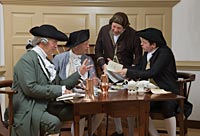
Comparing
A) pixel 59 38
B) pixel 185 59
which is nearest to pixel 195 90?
pixel 185 59

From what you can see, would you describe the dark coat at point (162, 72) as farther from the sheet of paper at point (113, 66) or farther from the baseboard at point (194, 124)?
the baseboard at point (194, 124)

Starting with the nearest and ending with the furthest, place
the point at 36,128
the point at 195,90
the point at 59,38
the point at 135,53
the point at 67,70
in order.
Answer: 1. the point at 36,128
2. the point at 59,38
3. the point at 67,70
4. the point at 135,53
5. the point at 195,90

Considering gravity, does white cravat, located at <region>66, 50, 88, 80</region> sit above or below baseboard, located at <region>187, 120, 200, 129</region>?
above

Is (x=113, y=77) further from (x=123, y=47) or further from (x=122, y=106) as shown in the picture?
(x=122, y=106)

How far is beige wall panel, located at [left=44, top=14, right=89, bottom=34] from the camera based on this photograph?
4.39m

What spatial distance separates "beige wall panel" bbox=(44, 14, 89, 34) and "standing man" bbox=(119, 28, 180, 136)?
4.39 ft

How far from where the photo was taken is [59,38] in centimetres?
278

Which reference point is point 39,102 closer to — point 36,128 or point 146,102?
point 36,128

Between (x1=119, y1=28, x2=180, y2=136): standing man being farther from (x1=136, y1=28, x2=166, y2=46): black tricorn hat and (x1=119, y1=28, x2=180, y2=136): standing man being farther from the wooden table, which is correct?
the wooden table

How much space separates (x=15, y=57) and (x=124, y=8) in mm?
1532

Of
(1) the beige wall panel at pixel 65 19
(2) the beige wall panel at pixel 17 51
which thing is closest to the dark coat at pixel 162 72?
(1) the beige wall panel at pixel 65 19

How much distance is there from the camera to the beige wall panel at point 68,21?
4387 mm

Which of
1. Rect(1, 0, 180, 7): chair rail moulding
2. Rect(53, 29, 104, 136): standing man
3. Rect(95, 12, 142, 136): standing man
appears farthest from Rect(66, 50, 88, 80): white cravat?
Rect(1, 0, 180, 7): chair rail moulding

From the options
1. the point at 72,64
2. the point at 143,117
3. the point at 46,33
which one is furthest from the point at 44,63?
the point at 143,117
